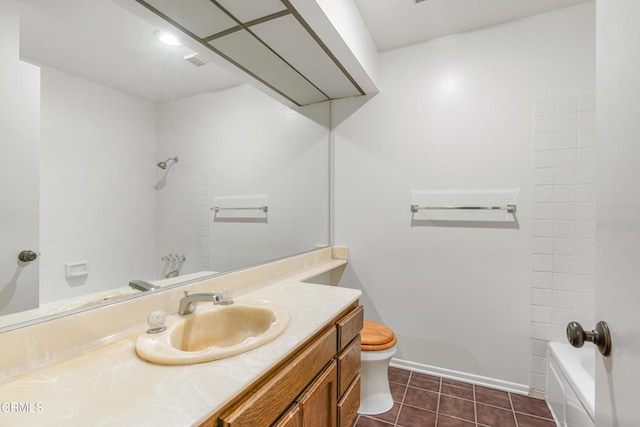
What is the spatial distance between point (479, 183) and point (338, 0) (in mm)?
1409

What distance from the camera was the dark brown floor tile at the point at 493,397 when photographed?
69.8 inches

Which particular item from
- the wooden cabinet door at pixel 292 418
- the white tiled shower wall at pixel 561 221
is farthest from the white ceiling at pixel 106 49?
the white tiled shower wall at pixel 561 221

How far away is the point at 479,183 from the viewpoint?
1939 millimetres

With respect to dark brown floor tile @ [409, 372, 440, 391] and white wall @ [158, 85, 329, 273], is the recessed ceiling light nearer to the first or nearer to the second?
white wall @ [158, 85, 329, 273]

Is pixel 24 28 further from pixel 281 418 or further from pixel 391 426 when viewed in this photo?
pixel 391 426

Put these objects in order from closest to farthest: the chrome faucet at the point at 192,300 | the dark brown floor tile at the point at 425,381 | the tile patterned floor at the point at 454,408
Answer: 1. the chrome faucet at the point at 192,300
2. the tile patterned floor at the point at 454,408
3. the dark brown floor tile at the point at 425,381

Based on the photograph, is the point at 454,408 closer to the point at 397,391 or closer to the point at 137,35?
the point at 397,391

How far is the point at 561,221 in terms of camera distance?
69.2 inches

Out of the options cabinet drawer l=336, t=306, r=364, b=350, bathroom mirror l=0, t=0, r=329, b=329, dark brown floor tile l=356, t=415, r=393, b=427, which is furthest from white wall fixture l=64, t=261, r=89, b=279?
dark brown floor tile l=356, t=415, r=393, b=427

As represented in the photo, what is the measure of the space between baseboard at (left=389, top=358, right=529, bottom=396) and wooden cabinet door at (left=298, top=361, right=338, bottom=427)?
1.21m

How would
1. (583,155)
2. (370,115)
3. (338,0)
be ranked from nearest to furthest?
(338,0), (583,155), (370,115)

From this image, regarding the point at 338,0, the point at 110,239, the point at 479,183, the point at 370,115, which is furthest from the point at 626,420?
the point at 370,115

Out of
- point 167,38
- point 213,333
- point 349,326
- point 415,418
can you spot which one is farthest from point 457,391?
point 167,38

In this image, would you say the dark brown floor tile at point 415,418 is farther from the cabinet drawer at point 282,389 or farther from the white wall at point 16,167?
the white wall at point 16,167
